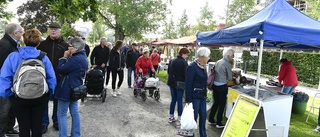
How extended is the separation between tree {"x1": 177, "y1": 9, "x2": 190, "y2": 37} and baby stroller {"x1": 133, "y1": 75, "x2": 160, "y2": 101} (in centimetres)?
3421

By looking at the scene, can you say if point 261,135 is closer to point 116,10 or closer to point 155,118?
point 155,118

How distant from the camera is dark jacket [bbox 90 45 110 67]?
7.02 m

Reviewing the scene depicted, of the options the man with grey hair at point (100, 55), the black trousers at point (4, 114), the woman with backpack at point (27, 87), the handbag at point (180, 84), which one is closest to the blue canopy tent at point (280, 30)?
the handbag at point (180, 84)

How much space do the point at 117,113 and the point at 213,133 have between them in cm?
243

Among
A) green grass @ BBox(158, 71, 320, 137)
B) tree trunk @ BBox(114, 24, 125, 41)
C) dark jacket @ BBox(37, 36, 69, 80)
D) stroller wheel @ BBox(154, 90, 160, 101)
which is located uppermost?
tree trunk @ BBox(114, 24, 125, 41)

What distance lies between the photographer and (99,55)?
707 cm

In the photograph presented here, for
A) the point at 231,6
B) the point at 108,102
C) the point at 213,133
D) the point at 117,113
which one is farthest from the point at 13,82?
the point at 231,6

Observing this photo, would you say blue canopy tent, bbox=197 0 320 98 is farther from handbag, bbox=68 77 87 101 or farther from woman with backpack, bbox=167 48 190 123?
handbag, bbox=68 77 87 101

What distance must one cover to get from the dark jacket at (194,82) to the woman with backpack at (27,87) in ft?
6.85

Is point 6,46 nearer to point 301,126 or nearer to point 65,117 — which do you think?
point 65,117

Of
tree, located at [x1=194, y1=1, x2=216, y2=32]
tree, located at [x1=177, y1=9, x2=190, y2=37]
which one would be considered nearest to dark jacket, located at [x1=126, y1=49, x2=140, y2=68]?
tree, located at [x1=194, y1=1, x2=216, y2=32]

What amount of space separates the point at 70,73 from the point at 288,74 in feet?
19.2

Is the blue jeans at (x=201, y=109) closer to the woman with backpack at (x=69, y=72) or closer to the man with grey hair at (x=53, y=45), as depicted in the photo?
the woman with backpack at (x=69, y=72)

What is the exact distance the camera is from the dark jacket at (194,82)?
3848 millimetres
